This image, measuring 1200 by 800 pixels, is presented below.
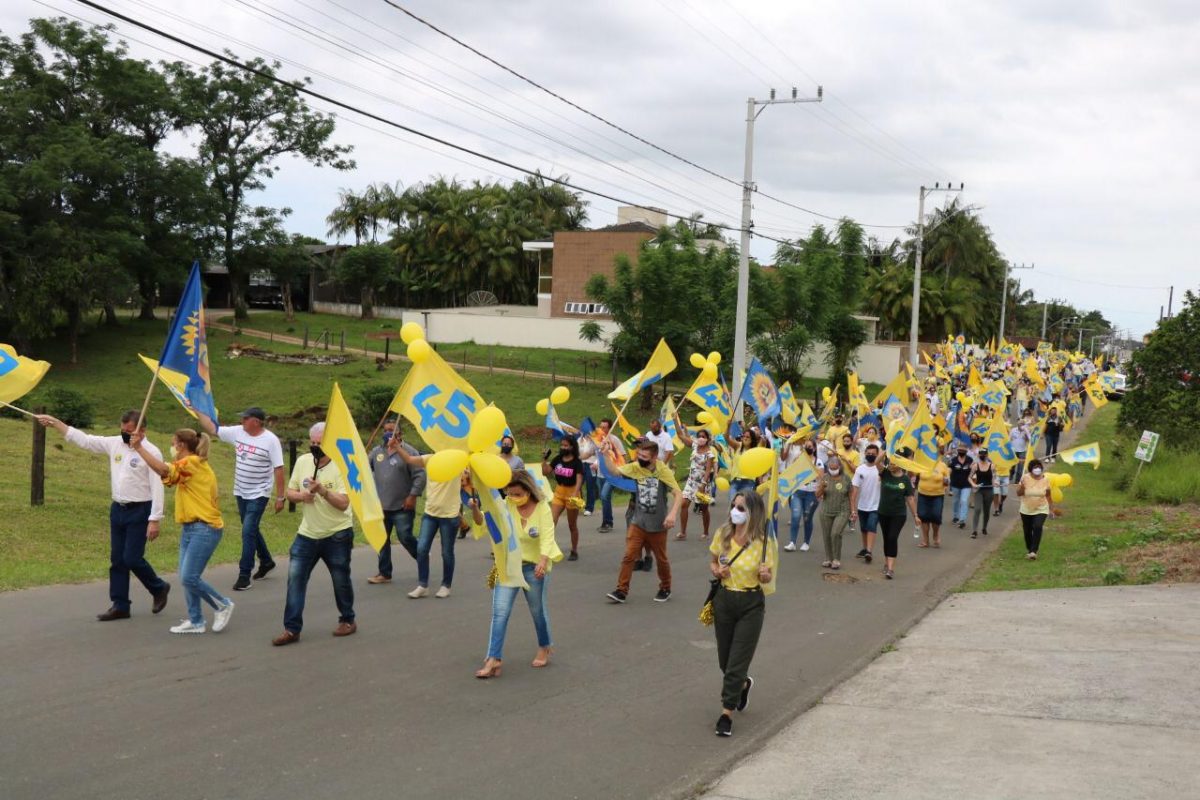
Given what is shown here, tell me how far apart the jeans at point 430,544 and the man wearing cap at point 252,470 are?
1.39 metres

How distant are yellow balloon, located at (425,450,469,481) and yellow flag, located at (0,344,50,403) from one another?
363 centimetres

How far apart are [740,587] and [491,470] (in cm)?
176

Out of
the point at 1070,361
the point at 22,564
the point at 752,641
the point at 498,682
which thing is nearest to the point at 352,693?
the point at 498,682

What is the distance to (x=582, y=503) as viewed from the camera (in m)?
12.6

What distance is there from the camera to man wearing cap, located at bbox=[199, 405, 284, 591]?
9.31m

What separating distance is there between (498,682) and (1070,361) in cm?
5114

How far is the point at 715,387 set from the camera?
1664 centimetres

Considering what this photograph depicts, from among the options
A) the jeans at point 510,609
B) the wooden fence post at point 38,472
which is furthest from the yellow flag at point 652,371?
the jeans at point 510,609

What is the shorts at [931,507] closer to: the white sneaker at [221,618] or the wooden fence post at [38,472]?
the white sneaker at [221,618]

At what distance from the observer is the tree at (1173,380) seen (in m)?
25.9

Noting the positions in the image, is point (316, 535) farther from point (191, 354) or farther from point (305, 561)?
point (191, 354)

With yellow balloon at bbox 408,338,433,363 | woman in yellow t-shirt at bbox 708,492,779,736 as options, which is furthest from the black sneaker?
yellow balloon at bbox 408,338,433,363

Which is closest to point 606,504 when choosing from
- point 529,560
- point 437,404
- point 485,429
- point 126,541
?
point 529,560

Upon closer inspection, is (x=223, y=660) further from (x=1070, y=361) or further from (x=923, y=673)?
(x=1070, y=361)
